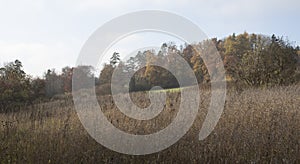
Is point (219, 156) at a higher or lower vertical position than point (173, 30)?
lower

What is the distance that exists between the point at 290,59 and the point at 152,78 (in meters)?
10.3

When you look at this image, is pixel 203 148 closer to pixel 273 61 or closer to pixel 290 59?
pixel 273 61

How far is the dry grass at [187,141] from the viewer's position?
385cm

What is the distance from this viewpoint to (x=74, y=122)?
5.74m

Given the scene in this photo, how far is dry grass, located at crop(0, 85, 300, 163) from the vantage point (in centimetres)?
385

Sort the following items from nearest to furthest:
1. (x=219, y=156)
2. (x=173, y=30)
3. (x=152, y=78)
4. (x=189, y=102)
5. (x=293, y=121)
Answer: (x=219, y=156) < (x=293, y=121) < (x=173, y=30) < (x=189, y=102) < (x=152, y=78)

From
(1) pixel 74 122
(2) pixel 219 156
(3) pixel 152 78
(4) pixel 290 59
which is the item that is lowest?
(2) pixel 219 156

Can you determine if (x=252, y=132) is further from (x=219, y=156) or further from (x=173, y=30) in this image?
(x=173, y=30)

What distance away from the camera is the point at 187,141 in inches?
178

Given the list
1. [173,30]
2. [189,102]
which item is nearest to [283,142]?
[173,30]

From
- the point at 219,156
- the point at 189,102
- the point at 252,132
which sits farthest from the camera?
the point at 189,102

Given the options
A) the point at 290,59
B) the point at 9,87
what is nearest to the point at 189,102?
the point at 290,59

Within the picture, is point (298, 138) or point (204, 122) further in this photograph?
point (204, 122)

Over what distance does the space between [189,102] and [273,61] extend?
11849 millimetres
